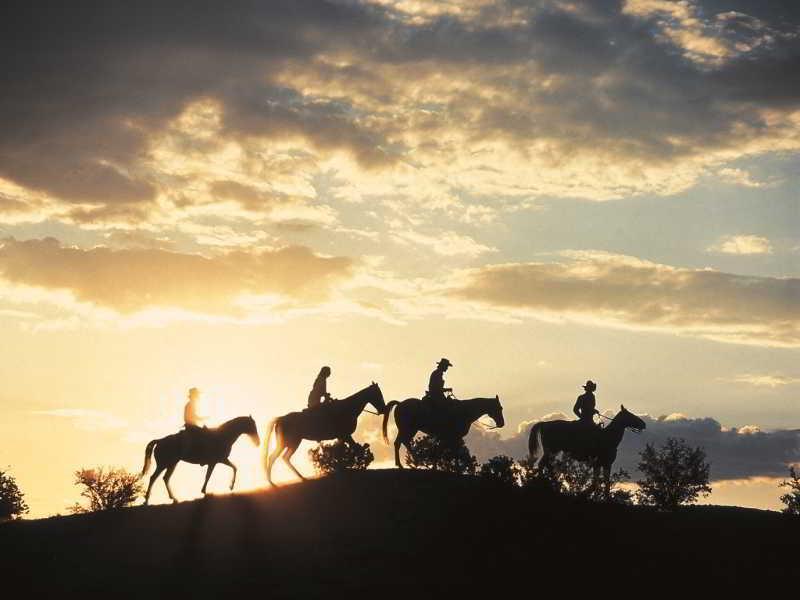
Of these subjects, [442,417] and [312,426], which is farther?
[442,417]

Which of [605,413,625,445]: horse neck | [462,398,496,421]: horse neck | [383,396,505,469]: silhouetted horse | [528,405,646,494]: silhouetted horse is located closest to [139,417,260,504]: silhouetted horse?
[383,396,505,469]: silhouetted horse

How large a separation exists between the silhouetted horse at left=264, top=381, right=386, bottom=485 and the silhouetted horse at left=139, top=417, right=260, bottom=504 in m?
1.04

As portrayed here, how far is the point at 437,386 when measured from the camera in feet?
117

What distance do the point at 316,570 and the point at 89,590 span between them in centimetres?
600

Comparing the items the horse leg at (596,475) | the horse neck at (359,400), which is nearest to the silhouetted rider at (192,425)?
the horse neck at (359,400)

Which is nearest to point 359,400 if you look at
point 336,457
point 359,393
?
point 359,393

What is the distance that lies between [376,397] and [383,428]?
5.88 ft

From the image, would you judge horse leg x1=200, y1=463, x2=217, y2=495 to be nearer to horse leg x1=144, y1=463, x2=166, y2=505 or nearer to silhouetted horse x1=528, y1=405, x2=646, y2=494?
horse leg x1=144, y1=463, x2=166, y2=505

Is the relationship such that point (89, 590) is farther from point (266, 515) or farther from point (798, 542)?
point (798, 542)

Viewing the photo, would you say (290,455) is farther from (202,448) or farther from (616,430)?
(616,430)

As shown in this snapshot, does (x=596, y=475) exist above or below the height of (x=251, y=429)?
below

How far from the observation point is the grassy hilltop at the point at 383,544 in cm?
2423

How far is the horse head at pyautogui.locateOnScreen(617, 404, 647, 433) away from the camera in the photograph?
36000 millimetres

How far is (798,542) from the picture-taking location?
28.9 metres
